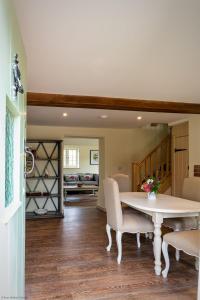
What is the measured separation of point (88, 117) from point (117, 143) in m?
1.79

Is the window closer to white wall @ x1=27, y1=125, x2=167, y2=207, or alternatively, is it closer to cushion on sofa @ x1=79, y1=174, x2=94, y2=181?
cushion on sofa @ x1=79, y1=174, x2=94, y2=181

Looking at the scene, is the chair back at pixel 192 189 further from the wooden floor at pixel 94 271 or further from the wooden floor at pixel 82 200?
the wooden floor at pixel 82 200

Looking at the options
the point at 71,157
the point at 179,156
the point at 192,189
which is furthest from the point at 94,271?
the point at 71,157

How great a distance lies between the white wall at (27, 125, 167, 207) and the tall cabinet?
1.46 ft

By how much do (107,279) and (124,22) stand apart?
2.47 metres

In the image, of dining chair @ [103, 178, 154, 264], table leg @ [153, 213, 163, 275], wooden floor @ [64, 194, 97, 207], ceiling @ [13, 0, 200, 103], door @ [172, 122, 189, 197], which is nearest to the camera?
ceiling @ [13, 0, 200, 103]

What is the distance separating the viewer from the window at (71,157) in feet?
33.5

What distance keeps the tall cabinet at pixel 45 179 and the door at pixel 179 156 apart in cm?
288

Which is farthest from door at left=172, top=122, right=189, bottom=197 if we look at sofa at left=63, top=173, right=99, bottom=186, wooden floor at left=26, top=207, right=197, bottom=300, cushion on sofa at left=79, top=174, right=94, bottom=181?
cushion on sofa at left=79, top=174, right=94, bottom=181

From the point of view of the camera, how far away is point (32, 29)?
6.04 ft

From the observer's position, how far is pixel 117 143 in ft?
21.7

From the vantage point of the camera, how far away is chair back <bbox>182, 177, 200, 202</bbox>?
11.4 ft

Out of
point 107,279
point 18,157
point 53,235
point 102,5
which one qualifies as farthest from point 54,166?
point 102,5

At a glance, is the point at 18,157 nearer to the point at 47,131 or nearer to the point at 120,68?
the point at 120,68
